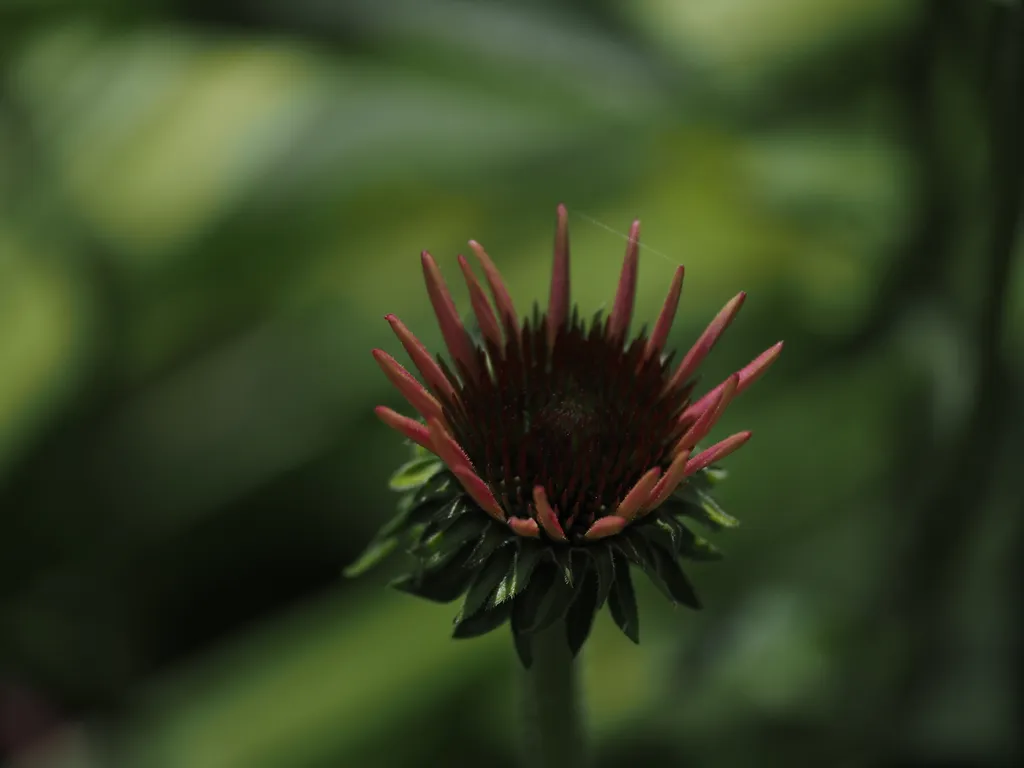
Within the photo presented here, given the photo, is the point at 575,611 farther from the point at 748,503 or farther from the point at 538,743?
the point at 748,503

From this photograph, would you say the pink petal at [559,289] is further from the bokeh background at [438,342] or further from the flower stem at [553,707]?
the bokeh background at [438,342]

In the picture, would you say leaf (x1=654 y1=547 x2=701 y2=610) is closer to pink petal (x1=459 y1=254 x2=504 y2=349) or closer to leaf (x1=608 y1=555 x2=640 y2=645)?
leaf (x1=608 y1=555 x2=640 y2=645)

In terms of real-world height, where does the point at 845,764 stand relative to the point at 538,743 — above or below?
below

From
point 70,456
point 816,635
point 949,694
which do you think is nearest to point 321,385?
point 70,456

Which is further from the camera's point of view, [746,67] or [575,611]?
[746,67]

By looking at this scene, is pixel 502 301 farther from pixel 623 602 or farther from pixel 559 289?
pixel 623 602

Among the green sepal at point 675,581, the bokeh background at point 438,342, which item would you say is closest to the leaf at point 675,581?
the green sepal at point 675,581

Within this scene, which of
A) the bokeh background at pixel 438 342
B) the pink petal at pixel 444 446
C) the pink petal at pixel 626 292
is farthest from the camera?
the bokeh background at pixel 438 342
